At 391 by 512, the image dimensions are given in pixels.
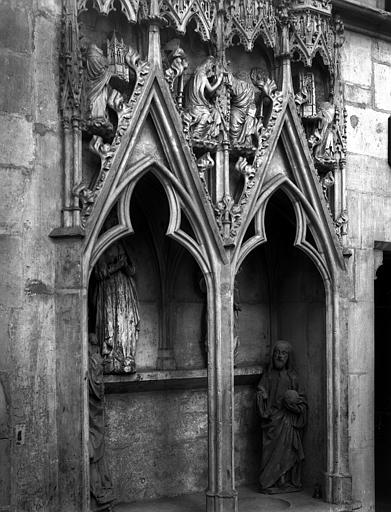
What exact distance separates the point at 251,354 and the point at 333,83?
3123 mm

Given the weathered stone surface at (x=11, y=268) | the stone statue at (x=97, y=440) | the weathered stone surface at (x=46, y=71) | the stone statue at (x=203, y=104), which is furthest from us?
the stone statue at (x=203, y=104)

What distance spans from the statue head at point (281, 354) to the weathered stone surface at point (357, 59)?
2.98 meters

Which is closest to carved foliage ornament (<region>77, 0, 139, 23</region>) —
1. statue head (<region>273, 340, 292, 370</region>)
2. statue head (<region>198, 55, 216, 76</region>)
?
statue head (<region>198, 55, 216, 76</region>)

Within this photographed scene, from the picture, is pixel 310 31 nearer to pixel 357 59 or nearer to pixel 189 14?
pixel 357 59

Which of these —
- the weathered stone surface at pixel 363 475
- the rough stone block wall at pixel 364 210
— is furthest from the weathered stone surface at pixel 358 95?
the weathered stone surface at pixel 363 475

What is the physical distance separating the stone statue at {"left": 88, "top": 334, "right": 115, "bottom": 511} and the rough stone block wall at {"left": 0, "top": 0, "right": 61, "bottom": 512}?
1.94ft

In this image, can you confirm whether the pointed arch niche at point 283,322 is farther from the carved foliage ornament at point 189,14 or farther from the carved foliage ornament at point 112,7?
the carved foliage ornament at point 112,7

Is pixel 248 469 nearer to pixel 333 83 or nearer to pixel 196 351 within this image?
pixel 196 351

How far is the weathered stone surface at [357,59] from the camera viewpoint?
391 inches

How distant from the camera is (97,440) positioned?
814 cm

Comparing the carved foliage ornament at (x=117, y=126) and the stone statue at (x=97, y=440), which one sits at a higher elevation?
the carved foliage ornament at (x=117, y=126)

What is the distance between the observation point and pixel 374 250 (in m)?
10.1

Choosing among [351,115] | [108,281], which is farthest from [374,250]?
[108,281]

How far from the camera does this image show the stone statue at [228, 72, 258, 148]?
8.84 m
